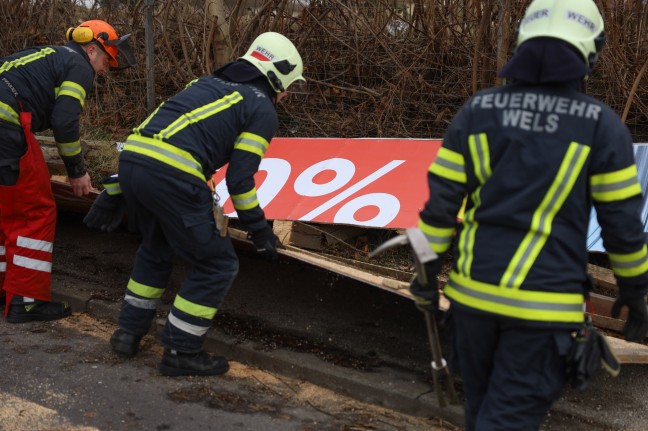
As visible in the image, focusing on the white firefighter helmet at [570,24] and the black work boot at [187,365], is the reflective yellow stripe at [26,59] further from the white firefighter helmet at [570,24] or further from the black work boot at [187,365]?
the white firefighter helmet at [570,24]

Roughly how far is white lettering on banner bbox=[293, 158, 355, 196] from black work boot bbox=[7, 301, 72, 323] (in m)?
1.91

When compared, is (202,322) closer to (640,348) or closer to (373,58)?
(640,348)

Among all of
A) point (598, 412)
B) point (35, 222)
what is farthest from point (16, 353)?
point (598, 412)

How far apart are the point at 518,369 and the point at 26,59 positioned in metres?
4.17

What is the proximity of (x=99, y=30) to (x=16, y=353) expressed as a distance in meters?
2.34

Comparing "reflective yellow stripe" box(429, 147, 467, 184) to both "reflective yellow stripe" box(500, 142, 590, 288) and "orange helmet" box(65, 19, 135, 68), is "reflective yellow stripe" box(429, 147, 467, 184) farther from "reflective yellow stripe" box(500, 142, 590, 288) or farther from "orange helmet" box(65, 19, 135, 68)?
"orange helmet" box(65, 19, 135, 68)

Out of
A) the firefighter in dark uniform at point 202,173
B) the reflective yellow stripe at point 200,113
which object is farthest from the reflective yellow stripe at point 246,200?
the reflective yellow stripe at point 200,113

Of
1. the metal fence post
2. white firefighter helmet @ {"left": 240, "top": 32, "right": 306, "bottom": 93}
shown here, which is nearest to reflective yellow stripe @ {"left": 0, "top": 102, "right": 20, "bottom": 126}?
white firefighter helmet @ {"left": 240, "top": 32, "right": 306, "bottom": 93}

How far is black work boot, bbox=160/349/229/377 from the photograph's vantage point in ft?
14.9

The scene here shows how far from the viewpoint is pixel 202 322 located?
4.51 m

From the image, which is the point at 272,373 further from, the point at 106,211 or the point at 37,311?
the point at 37,311

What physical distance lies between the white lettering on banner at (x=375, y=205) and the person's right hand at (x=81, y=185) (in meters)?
1.82

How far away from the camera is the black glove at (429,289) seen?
300 centimetres

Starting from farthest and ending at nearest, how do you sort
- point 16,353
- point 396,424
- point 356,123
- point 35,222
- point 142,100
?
point 142,100 → point 356,123 → point 35,222 → point 16,353 → point 396,424
